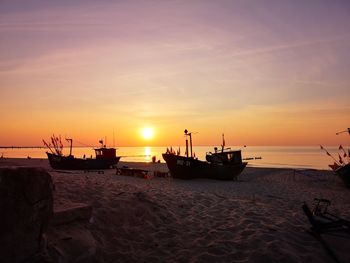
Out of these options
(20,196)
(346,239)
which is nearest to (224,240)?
(346,239)

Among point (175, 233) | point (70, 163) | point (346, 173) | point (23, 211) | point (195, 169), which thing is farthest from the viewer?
point (70, 163)

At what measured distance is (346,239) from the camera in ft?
23.5

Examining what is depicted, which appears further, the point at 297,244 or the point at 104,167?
the point at 104,167

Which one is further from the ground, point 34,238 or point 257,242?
point 34,238

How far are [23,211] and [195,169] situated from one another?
69.4ft

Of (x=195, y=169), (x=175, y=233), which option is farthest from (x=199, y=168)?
(x=175, y=233)

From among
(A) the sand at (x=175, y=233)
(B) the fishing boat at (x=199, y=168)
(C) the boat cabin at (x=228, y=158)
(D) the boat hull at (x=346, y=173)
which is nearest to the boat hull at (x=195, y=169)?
(B) the fishing boat at (x=199, y=168)

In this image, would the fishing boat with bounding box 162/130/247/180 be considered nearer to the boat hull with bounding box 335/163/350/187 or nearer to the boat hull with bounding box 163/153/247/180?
the boat hull with bounding box 163/153/247/180

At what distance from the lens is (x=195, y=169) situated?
25.0 metres

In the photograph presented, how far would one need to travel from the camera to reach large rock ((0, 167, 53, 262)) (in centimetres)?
405

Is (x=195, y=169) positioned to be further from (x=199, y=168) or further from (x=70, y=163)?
(x=70, y=163)

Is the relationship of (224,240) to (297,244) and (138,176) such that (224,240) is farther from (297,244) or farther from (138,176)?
(138,176)

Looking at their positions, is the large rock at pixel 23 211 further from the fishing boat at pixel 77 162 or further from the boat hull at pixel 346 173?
the fishing boat at pixel 77 162

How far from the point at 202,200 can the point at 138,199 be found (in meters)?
2.74
